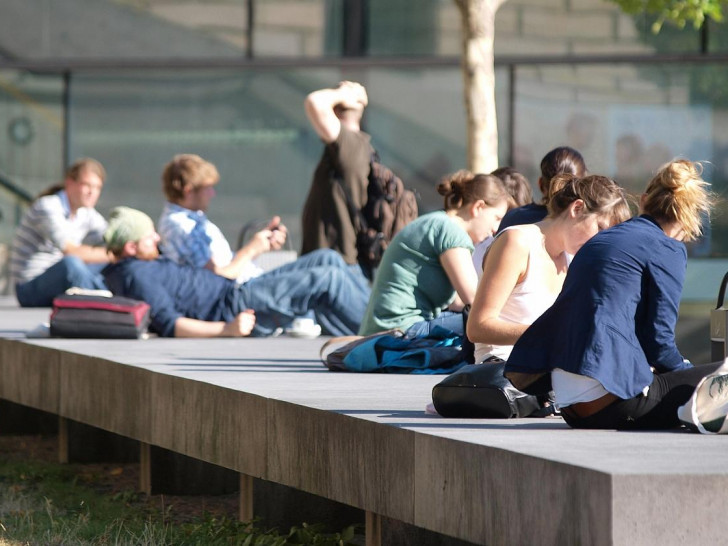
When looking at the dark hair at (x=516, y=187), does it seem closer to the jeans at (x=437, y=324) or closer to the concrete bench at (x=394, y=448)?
the jeans at (x=437, y=324)

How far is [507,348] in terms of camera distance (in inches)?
228

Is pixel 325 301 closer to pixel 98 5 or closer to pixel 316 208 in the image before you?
pixel 316 208

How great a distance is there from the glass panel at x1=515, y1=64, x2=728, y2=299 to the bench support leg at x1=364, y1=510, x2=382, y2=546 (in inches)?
436

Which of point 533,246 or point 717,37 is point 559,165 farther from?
point 717,37

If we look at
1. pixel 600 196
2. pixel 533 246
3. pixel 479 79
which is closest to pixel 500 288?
pixel 533 246

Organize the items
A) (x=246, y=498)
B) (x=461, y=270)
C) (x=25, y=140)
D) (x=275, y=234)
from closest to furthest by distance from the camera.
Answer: (x=246, y=498), (x=461, y=270), (x=275, y=234), (x=25, y=140)

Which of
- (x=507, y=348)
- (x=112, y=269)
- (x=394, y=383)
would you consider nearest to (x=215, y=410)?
Result: (x=394, y=383)

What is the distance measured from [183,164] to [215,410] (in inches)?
154

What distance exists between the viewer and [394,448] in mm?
4418

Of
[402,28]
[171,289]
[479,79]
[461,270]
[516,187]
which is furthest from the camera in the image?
[402,28]

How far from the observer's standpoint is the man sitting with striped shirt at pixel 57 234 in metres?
11.4

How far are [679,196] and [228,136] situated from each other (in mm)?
11720

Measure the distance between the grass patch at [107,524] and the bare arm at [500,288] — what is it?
3.45 feet

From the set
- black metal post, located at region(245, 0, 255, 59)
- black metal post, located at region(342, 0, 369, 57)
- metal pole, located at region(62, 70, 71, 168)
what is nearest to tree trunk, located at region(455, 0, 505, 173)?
black metal post, located at region(342, 0, 369, 57)
